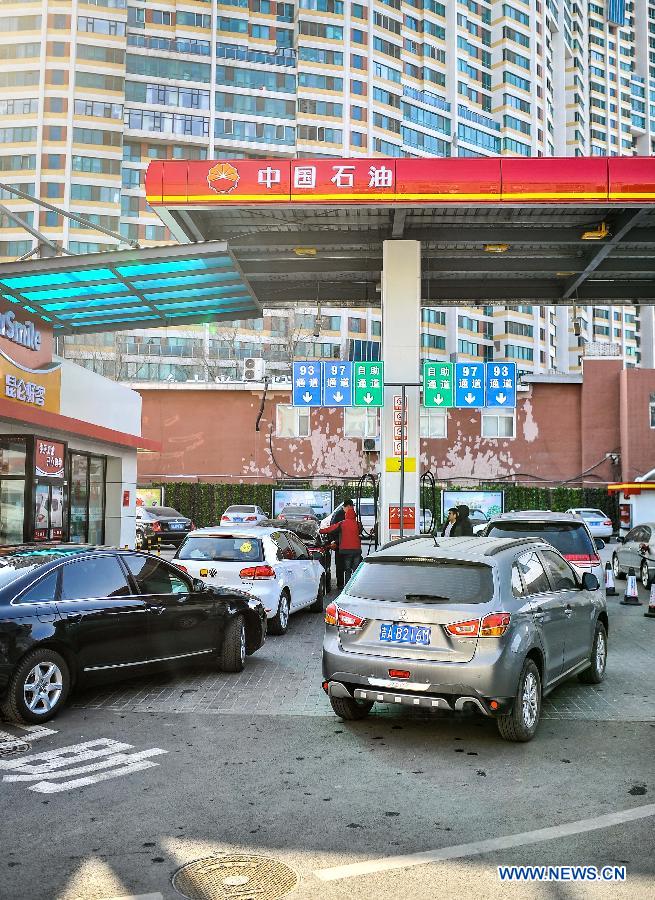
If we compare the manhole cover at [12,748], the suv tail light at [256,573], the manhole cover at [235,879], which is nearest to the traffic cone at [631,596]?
the suv tail light at [256,573]

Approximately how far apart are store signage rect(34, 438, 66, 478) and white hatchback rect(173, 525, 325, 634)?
15.0 ft

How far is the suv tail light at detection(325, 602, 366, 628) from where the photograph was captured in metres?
6.84

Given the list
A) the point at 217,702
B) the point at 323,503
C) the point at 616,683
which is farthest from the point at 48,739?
the point at 323,503

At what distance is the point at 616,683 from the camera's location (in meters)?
9.02

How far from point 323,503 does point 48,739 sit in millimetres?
34160

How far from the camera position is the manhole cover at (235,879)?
4.03 metres

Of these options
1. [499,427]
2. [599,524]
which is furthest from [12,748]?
[499,427]

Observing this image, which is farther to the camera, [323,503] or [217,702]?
[323,503]

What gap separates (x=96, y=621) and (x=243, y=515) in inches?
1043

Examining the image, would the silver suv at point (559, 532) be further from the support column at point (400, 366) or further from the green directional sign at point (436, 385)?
the green directional sign at point (436, 385)

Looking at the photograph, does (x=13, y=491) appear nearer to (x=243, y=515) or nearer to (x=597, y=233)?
(x=597, y=233)

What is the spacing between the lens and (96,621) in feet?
25.5

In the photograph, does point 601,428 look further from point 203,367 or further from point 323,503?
point 203,367

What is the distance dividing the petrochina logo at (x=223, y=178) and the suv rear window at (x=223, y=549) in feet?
26.4
